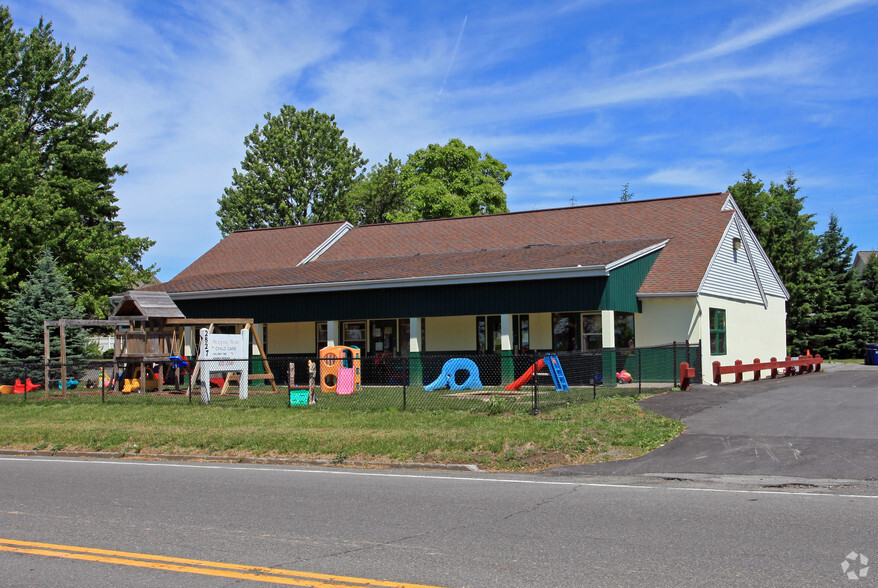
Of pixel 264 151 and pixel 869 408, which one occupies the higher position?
pixel 264 151

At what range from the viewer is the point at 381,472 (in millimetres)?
12141

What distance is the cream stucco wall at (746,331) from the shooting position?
25.6 meters

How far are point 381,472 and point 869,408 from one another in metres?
11.4

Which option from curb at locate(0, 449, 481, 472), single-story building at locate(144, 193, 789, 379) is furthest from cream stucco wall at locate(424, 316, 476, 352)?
curb at locate(0, 449, 481, 472)

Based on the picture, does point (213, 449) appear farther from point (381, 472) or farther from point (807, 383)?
point (807, 383)

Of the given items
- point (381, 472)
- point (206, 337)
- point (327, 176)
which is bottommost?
point (381, 472)

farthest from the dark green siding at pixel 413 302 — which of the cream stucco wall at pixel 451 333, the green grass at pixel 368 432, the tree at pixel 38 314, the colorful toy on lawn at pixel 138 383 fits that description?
the green grass at pixel 368 432

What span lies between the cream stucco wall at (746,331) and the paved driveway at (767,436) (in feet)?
14.9

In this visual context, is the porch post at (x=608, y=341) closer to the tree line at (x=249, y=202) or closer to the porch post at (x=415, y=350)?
the porch post at (x=415, y=350)

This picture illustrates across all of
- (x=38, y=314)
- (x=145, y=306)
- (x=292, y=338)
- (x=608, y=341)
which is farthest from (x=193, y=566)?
(x=38, y=314)

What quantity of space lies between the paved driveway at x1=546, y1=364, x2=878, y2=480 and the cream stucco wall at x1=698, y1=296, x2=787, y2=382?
A: 14.9 feet

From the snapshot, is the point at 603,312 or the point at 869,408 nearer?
the point at 869,408

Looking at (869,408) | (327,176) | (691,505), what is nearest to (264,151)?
(327,176)

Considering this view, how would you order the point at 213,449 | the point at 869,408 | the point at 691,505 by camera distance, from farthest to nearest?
1. the point at 869,408
2. the point at 213,449
3. the point at 691,505
